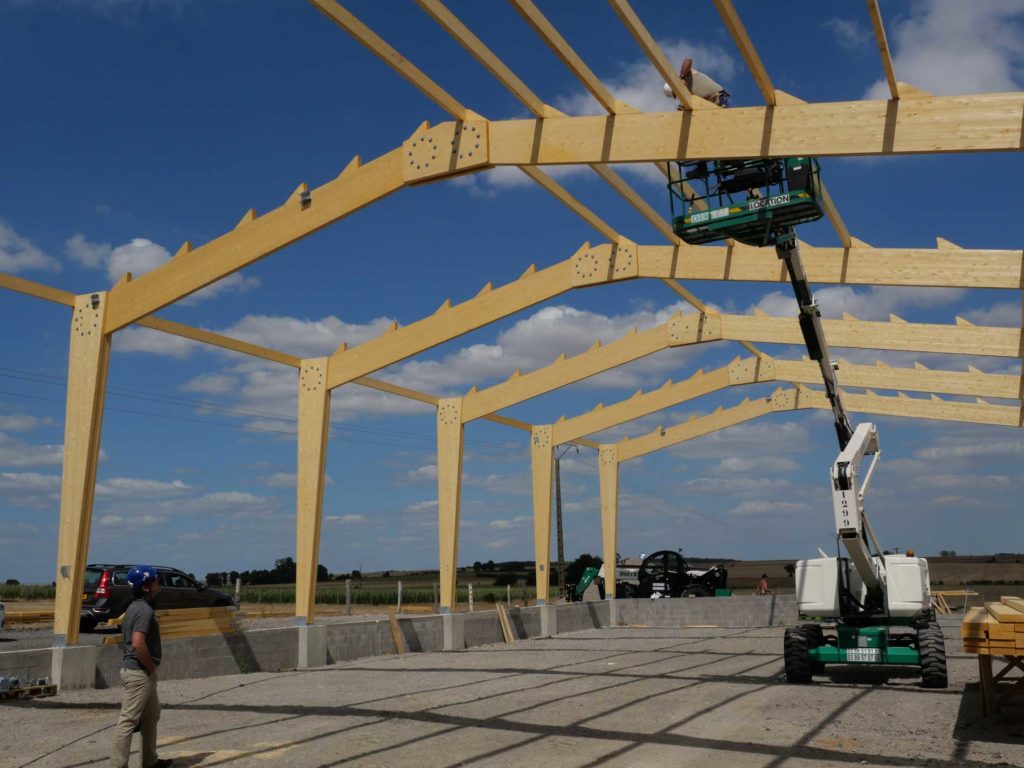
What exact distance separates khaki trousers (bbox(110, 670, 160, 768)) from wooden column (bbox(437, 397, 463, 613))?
12.0m

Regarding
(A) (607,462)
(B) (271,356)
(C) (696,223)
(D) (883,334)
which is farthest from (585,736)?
(A) (607,462)

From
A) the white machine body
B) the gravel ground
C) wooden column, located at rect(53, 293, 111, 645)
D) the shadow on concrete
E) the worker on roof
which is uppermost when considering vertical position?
the worker on roof

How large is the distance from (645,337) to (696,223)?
7.99 m

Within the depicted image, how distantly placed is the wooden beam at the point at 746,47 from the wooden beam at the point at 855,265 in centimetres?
526

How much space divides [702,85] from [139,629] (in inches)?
303

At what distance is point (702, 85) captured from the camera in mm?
10422

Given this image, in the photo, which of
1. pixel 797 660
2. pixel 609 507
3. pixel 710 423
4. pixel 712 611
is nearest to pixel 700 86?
pixel 797 660

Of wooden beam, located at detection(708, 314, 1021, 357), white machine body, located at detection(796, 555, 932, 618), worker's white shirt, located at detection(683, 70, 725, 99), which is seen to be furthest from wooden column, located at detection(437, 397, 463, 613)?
worker's white shirt, located at detection(683, 70, 725, 99)

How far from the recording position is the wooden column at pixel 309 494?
1552 cm

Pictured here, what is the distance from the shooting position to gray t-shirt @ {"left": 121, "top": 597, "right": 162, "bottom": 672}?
7.58 metres

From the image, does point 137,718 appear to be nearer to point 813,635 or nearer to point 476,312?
point 476,312

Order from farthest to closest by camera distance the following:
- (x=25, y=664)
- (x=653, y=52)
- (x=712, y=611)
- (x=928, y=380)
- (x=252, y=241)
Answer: (x=712, y=611), (x=928, y=380), (x=252, y=241), (x=25, y=664), (x=653, y=52)

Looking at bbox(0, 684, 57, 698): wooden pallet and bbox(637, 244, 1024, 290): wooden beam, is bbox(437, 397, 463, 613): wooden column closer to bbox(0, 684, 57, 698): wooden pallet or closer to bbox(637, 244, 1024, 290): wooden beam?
bbox(637, 244, 1024, 290): wooden beam

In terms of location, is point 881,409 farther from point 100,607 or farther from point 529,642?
point 100,607
